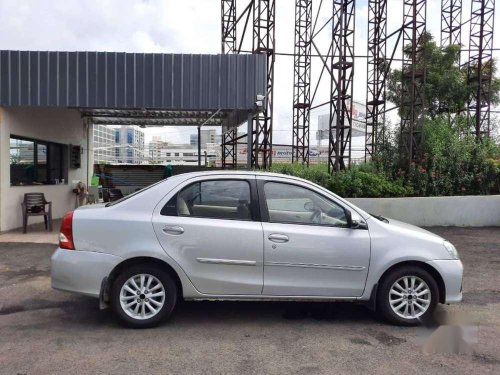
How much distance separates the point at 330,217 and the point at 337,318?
1.19 metres

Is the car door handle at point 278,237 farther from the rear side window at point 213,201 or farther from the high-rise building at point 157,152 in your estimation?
the high-rise building at point 157,152

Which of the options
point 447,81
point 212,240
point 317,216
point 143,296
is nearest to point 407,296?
point 317,216

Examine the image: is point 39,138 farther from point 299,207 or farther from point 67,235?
point 299,207

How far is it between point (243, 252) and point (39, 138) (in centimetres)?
1026

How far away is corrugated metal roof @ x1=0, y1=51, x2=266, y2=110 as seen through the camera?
10836 millimetres

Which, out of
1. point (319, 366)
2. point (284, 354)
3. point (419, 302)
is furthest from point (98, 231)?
point (419, 302)

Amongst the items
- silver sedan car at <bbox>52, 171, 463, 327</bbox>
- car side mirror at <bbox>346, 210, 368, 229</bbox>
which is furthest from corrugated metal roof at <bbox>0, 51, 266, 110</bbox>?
car side mirror at <bbox>346, 210, 368, 229</bbox>

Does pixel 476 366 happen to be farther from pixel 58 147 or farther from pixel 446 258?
pixel 58 147

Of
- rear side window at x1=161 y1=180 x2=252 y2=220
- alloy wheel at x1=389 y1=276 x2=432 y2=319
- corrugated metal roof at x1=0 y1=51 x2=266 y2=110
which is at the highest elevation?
corrugated metal roof at x1=0 y1=51 x2=266 y2=110

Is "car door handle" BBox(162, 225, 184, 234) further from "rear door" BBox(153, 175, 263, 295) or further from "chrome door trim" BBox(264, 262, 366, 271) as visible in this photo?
"chrome door trim" BBox(264, 262, 366, 271)

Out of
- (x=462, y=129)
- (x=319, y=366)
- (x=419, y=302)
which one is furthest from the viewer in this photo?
(x=462, y=129)

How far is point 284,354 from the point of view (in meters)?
4.41

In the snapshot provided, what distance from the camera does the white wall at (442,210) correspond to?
500 inches

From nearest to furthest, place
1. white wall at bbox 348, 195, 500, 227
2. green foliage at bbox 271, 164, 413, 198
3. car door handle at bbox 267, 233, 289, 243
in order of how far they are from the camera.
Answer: car door handle at bbox 267, 233, 289, 243, white wall at bbox 348, 195, 500, 227, green foliage at bbox 271, 164, 413, 198
